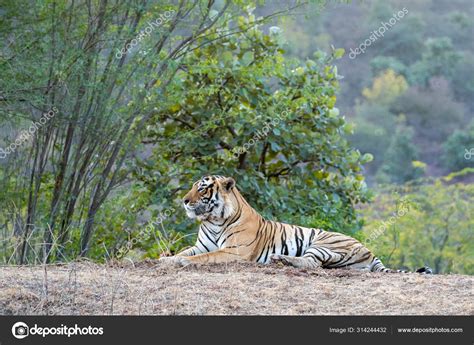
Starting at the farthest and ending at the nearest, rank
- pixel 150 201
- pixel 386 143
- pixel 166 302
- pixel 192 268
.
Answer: pixel 386 143 < pixel 150 201 < pixel 192 268 < pixel 166 302

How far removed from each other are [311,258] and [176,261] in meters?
1.32

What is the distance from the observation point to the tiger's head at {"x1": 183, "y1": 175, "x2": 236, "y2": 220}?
8.82m

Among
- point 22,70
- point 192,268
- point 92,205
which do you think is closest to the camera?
point 192,268

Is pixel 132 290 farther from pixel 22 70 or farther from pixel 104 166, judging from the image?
pixel 104 166

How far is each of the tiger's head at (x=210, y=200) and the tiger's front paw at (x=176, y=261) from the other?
801 mm

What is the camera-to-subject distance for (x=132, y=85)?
32.6ft

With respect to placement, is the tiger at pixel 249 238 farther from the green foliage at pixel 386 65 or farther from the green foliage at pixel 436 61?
the green foliage at pixel 436 61

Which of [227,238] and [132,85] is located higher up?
[132,85]

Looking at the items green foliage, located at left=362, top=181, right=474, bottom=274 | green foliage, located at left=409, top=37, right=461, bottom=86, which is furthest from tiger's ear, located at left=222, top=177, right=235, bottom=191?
green foliage, located at left=409, top=37, right=461, bottom=86

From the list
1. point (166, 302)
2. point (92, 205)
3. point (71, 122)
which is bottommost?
point (166, 302)


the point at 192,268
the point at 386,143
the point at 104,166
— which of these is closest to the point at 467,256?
the point at 104,166

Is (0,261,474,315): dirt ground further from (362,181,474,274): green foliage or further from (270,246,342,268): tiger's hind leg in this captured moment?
(362,181,474,274): green foliage

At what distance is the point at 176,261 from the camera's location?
8.05 metres

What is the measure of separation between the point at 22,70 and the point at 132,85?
148 centimetres
